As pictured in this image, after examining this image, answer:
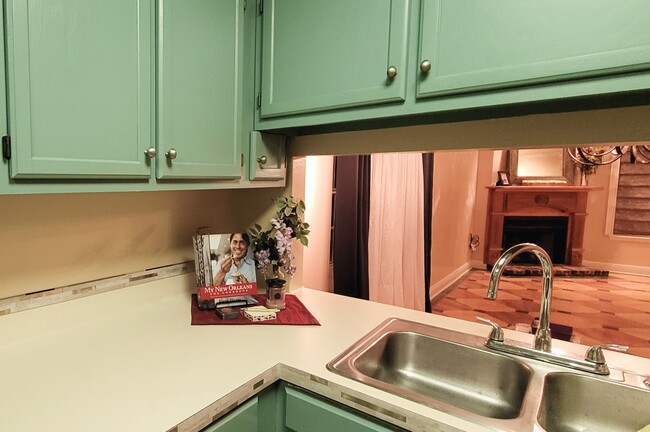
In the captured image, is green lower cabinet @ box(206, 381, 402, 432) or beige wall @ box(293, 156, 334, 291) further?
beige wall @ box(293, 156, 334, 291)

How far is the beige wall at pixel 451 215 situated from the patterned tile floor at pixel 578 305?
0.81 ft

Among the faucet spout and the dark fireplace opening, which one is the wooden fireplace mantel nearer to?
the dark fireplace opening

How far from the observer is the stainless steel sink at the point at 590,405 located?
0.99 m

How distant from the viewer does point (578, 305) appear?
172 inches

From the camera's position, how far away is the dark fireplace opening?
19.9ft

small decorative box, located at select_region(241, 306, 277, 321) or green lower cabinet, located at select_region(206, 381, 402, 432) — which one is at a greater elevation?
small decorative box, located at select_region(241, 306, 277, 321)

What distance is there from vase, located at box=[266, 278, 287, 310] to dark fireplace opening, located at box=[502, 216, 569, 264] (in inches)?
214

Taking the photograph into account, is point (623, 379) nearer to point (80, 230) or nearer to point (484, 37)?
point (484, 37)

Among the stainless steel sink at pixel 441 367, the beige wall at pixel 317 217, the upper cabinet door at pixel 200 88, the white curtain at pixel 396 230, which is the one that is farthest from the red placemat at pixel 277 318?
the white curtain at pixel 396 230

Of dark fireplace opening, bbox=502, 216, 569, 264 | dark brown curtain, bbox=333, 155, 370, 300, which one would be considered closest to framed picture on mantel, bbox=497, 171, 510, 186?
dark fireplace opening, bbox=502, 216, 569, 264

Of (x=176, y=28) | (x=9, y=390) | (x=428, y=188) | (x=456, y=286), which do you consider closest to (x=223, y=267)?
(x=9, y=390)

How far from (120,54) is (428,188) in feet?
9.06

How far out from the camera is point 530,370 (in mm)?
→ 1098

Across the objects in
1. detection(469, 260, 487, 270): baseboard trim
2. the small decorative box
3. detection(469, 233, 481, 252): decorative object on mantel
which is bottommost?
detection(469, 260, 487, 270): baseboard trim
